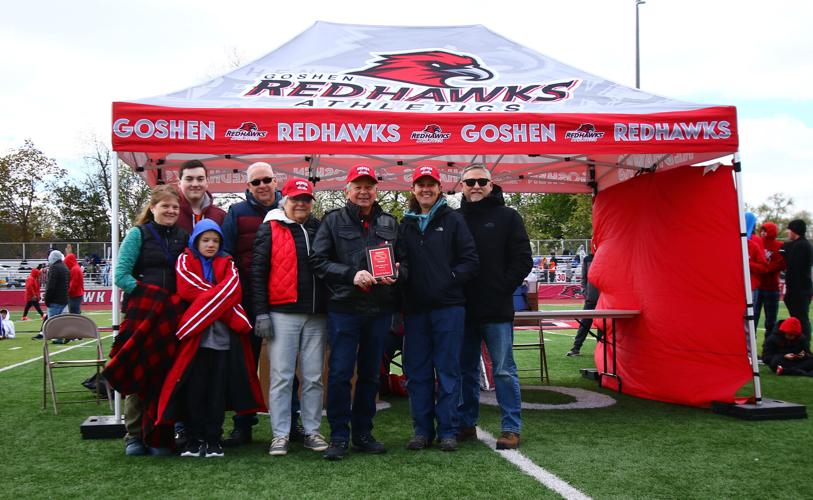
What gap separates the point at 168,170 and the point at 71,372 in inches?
129

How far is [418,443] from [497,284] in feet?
4.14

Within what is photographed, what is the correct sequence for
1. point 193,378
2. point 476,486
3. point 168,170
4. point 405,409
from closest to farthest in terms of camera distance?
point 476,486 → point 193,378 → point 405,409 → point 168,170

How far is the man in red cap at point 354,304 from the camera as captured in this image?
15.1 feet

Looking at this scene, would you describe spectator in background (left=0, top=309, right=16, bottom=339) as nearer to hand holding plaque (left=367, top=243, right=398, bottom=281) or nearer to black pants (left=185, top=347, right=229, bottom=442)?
black pants (left=185, top=347, right=229, bottom=442)

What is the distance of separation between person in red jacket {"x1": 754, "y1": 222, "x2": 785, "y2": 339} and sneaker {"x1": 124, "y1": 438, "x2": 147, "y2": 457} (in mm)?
8194

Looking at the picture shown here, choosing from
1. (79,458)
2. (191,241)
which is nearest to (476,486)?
(191,241)

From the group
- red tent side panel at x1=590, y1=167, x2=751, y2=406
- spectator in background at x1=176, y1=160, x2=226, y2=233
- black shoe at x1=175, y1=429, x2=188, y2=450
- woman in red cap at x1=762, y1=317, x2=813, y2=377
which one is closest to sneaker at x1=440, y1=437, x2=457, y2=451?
black shoe at x1=175, y1=429, x2=188, y2=450

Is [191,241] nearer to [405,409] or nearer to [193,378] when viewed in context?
[193,378]

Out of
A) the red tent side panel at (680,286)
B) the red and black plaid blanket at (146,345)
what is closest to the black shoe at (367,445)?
the red and black plaid blanket at (146,345)

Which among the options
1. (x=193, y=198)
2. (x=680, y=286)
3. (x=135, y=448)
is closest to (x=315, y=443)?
(x=135, y=448)

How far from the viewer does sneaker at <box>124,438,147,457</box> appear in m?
4.78

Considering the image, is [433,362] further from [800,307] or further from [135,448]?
[800,307]

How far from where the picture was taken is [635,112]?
20.2 ft

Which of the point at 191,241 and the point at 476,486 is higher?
the point at 191,241
